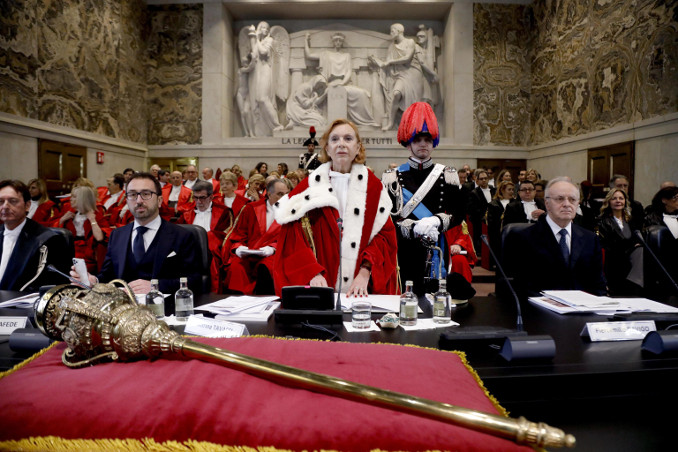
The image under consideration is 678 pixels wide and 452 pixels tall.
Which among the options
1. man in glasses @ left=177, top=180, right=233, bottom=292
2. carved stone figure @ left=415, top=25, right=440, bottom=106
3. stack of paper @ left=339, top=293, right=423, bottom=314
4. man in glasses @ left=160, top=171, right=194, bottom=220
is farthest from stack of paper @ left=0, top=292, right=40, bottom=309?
carved stone figure @ left=415, top=25, right=440, bottom=106

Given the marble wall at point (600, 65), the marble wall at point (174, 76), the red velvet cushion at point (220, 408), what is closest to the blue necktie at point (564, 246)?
the red velvet cushion at point (220, 408)

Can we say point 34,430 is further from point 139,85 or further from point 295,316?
point 139,85

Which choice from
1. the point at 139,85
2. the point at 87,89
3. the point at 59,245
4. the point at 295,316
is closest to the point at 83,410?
the point at 295,316

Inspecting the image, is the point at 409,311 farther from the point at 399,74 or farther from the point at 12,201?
the point at 399,74

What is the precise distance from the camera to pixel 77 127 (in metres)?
9.89

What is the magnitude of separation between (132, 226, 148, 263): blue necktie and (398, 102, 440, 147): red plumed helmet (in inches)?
82.8

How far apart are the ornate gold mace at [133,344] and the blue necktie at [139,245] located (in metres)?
2.03

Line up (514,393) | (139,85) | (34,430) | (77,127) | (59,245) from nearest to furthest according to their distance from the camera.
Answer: (34,430)
(514,393)
(59,245)
(77,127)
(139,85)

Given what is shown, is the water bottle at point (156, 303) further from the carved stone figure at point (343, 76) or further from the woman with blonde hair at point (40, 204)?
the carved stone figure at point (343, 76)

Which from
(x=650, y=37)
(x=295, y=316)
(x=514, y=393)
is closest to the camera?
(x=514, y=393)

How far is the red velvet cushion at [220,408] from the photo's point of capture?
81 centimetres

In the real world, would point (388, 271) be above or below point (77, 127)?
below

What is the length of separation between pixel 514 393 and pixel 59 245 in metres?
3.38

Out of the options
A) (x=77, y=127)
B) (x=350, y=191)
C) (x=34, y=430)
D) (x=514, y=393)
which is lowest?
(x=514, y=393)
